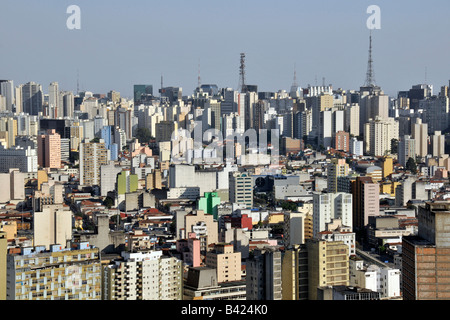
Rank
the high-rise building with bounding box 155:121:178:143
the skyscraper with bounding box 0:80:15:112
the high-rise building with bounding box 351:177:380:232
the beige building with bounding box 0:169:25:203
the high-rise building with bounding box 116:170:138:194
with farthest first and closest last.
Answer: the skyscraper with bounding box 0:80:15:112 < the high-rise building with bounding box 155:121:178:143 < the high-rise building with bounding box 116:170:138:194 < the beige building with bounding box 0:169:25:203 < the high-rise building with bounding box 351:177:380:232

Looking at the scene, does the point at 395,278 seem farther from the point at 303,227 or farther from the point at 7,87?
the point at 7,87

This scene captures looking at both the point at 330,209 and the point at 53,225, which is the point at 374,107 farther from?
the point at 53,225

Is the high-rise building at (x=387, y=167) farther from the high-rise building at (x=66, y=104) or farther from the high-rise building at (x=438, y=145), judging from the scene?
the high-rise building at (x=66, y=104)

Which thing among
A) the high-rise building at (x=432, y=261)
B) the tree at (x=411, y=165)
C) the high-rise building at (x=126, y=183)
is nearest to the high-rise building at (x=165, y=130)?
the tree at (x=411, y=165)

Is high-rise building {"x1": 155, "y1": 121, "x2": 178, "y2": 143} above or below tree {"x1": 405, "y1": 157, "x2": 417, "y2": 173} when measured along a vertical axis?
above

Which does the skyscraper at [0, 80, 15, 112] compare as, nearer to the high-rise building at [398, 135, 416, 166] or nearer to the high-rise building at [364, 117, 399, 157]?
the high-rise building at [364, 117, 399, 157]

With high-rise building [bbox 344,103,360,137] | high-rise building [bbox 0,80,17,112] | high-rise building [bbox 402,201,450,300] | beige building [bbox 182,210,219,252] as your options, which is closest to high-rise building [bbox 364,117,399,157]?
A: high-rise building [bbox 344,103,360,137]
